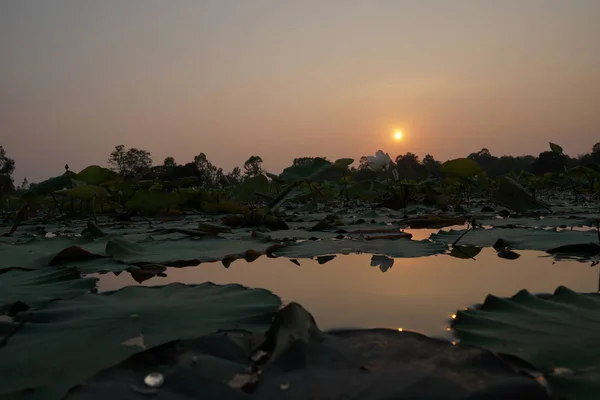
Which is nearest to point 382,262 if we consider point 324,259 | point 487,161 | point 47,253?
point 324,259

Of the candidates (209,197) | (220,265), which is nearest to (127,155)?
(209,197)

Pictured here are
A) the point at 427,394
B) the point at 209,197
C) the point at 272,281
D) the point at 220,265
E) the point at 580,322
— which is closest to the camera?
the point at 427,394

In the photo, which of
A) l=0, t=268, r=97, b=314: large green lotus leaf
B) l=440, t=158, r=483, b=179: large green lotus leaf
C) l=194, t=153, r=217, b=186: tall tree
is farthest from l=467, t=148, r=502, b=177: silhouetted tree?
l=0, t=268, r=97, b=314: large green lotus leaf

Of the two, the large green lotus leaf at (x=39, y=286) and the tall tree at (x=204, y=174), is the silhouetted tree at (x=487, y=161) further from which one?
the large green lotus leaf at (x=39, y=286)

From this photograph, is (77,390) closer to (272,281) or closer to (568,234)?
(272,281)

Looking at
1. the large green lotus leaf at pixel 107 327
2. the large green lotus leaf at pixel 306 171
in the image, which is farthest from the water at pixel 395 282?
the large green lotus leaf at pixel 306 171

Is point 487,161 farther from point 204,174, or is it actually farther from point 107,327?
point 107,327

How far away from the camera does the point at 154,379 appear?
1.39 feet

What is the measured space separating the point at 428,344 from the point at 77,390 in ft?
1.10

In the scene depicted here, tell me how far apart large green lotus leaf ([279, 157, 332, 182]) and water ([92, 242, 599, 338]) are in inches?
30.8

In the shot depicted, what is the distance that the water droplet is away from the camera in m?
0.41

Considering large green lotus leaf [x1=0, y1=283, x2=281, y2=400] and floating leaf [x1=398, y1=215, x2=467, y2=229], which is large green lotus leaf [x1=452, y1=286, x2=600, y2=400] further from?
floating leaf [x1=398, y1=215, x2=467, y2=229]

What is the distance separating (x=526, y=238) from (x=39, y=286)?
1.34m

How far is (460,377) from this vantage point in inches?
16.2
